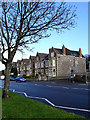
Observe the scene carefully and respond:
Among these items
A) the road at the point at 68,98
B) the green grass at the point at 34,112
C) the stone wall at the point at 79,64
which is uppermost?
the stone wall at the point at 79,64

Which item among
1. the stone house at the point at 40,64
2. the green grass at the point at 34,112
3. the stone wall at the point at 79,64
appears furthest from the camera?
the stone house at the point at 40,64

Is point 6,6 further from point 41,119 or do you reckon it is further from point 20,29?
point 41,119

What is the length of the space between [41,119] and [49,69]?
A: 49072 mm

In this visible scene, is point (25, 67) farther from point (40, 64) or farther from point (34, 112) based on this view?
point (34, 112)

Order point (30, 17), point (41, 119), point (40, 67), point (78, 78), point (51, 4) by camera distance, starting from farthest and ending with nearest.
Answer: point (40, 67)
point (78, 78)
point (30, 17)
point (51, 4)
point (41, 119)

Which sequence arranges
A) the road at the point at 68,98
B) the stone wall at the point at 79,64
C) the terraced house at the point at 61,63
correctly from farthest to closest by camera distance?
the stone wall at the point at 79,64 → the terraced house at the point at 61,63 → the road at the point at 68,98

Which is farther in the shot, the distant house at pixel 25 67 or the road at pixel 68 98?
the distant house at pixel 25 67

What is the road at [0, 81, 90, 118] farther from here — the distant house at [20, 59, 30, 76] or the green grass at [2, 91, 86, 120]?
the distant house at [20, 59, 30, 76]

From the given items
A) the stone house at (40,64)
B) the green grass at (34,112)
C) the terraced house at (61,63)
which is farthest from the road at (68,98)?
the stone house at (40,64)

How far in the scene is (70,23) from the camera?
401 inches

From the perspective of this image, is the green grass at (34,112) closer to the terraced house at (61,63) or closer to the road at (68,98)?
the road at (68,98)

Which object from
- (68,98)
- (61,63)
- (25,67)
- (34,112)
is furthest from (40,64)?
(34,112)

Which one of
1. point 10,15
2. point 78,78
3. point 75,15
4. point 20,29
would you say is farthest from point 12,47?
point 78,78

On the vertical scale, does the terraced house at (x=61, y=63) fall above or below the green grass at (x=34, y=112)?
above
